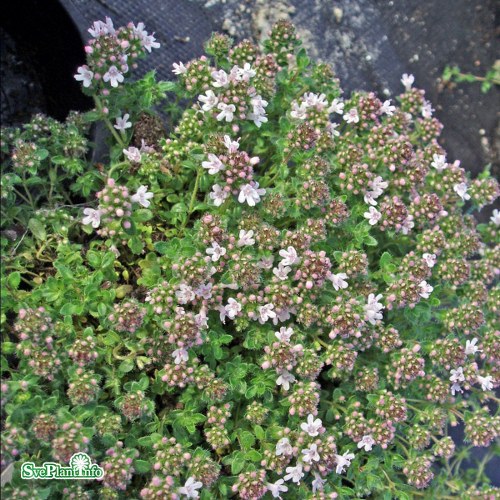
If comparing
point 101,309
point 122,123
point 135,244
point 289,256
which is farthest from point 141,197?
point 289,256

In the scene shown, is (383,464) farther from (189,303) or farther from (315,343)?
(189,303)

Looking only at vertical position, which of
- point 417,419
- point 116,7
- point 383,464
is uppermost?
point 116,7

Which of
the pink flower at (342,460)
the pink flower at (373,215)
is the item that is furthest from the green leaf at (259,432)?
the pink flower at (373,215)

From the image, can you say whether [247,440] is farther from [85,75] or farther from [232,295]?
[85,75]

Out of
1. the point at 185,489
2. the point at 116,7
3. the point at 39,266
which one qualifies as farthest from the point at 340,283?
the point at 116,7

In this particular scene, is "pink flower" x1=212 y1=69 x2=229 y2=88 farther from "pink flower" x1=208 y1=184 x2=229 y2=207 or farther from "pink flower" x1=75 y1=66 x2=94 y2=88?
"pink flower" x1=75 y1=66 x2=94 y2=88

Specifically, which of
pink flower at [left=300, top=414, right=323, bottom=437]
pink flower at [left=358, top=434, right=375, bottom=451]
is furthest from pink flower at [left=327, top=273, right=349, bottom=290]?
pink flower at [left=358, top=434, right=375, bottom=451]

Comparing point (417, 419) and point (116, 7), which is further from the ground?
point (116, 7)

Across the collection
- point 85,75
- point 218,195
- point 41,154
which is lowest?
point 218,195
